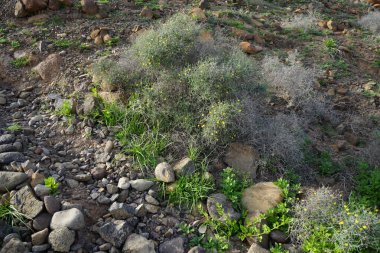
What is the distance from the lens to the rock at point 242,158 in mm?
3847

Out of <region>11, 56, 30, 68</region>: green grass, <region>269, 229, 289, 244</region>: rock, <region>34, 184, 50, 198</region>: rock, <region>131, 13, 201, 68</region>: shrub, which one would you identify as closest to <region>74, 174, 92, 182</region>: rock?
<region>34, 184, 50, 198</region>: rock

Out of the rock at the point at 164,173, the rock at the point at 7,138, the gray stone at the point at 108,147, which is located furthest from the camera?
the gray stone at the point at 108,147

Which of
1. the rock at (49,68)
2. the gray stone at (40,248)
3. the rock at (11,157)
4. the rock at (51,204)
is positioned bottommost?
the gray stone at (40,248)

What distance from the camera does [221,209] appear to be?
330 centimetres

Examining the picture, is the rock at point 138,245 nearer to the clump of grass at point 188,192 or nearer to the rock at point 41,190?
the clump of grass at point 188,192

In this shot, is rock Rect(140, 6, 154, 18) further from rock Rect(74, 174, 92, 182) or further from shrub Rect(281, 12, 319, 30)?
rock Rect(74, 174, 92, 182)

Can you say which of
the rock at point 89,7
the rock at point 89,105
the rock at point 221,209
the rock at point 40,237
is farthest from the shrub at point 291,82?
the rock at point 40,237

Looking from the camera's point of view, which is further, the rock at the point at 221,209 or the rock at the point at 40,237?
the rock at the point at 221,209

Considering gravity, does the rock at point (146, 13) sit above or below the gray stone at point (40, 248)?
above

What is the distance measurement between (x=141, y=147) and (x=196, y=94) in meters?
0.86

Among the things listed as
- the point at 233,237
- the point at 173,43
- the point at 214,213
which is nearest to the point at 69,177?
the point at 214,213

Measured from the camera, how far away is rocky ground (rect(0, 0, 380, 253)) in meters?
3.04

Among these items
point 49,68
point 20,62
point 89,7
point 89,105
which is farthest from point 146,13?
point 89,105

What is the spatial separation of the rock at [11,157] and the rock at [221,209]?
1.79 metres
